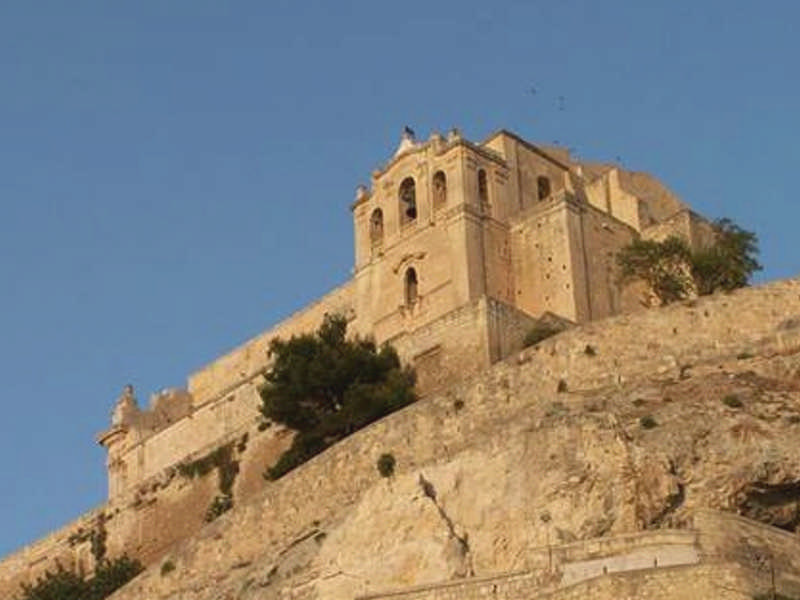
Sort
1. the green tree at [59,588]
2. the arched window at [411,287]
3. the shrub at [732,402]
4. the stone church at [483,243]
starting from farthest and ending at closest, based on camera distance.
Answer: the arched window at [411,287] → the green tree at [59,588] → the stone church at [483,243] → the shrub at [732,402]

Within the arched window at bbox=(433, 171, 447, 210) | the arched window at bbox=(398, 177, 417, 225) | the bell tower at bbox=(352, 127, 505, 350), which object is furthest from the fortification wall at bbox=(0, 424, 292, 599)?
the arched window at bbox=(433, 171, 447, 210)

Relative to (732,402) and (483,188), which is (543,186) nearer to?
(483,188)

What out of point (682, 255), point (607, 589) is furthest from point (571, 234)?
point (607, 589)

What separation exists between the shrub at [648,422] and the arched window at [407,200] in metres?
15.4

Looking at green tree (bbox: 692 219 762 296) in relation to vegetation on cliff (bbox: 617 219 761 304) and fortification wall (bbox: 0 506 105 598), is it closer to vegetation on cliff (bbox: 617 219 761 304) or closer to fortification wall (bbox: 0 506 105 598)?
vegetation on cliff (bbox: 617 219 761 304)

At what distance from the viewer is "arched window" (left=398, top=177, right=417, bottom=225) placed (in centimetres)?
4662

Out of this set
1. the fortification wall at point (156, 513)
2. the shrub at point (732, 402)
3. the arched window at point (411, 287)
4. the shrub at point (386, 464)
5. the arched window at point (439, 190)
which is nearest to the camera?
the shrub at point (732, 402)

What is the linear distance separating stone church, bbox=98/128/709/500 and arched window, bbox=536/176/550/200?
4 centimetres

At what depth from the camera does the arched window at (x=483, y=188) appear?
45.7 m

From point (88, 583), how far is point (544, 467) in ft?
53.2

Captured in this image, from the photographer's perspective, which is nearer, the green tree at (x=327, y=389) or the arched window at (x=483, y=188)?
the green tree at (x=327, y=389)

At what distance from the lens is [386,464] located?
35344 millimetres

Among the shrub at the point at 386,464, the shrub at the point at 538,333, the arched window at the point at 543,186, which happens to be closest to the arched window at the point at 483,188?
the arched window at the point at 543,186

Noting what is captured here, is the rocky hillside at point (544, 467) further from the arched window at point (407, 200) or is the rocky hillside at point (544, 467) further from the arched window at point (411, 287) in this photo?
the arched window at point (407, 200)
